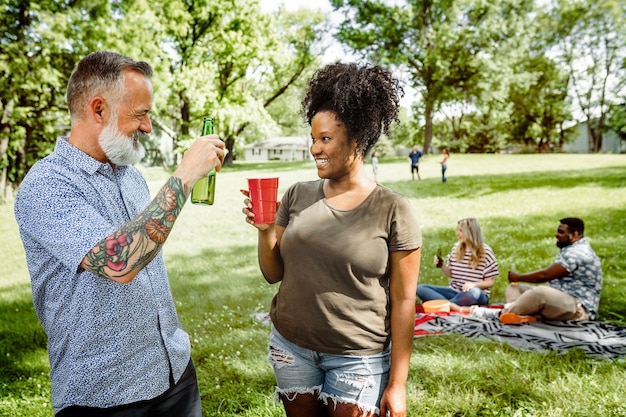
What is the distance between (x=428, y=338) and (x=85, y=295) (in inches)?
177

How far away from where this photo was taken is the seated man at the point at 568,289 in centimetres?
614

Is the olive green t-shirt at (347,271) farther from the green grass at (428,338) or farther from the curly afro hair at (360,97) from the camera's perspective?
the green grass at (428,338)

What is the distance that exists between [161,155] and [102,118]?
1667 inches

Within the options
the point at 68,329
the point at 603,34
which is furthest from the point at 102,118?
the point at 603,34

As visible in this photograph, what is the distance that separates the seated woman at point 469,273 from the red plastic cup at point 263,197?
528cm

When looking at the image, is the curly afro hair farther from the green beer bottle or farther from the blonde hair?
the blonde hair

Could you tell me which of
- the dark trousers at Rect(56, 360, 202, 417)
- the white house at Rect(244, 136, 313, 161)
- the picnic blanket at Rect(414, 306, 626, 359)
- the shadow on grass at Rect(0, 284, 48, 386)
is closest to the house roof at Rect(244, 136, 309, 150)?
the white house at Rect(244, 136, 313, 161)

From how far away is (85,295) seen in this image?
186 centimetres

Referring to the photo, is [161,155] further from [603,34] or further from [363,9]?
[603,34]

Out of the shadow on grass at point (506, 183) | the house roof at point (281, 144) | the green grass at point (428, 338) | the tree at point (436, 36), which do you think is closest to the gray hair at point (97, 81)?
the green grass at point (428, 338)

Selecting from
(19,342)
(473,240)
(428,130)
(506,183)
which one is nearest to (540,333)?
(473,240)

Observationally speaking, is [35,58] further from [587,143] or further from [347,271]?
[587,143]

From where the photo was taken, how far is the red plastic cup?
215 cm

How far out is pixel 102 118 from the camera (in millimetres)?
1970
